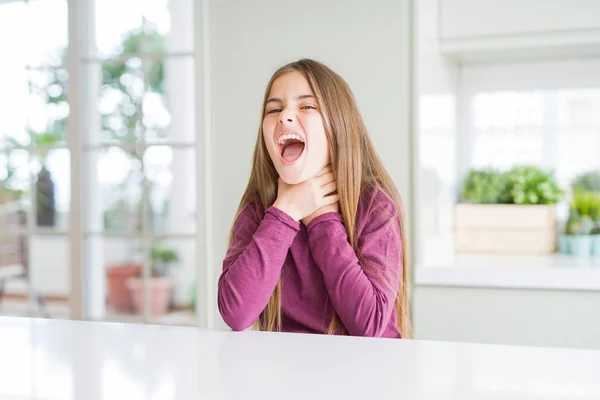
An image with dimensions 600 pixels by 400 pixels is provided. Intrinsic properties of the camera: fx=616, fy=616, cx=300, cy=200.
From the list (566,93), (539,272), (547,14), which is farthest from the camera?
(566,93)

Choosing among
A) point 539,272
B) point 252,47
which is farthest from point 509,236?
point 252,47

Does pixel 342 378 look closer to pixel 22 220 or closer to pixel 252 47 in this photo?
pixel 252 47

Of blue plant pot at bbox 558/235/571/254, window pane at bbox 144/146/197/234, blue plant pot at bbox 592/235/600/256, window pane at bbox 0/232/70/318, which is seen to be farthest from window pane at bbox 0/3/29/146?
blue plant pot at bbox 592/235/600/256

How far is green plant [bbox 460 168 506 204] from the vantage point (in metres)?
2.25

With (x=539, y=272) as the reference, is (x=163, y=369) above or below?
above

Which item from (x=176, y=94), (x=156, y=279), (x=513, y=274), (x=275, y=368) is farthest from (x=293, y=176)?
(x=176, y=94)

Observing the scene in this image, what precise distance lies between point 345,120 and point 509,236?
1.29 meters

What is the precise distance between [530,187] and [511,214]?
0.14 meters

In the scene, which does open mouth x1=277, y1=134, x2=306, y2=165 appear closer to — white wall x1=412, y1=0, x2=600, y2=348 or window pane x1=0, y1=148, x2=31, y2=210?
white wall x1=412, y1=0, x2=600, y2=348

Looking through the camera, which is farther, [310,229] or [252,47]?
[252,47]

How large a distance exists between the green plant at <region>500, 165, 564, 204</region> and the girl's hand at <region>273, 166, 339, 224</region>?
4.30ft

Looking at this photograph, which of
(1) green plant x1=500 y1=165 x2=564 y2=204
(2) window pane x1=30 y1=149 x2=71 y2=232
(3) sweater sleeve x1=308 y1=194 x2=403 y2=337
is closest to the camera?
(3) sweater sleeve x1=308 y1=194 x2=403 y2=337

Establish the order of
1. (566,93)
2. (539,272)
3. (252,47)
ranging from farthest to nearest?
(566,93)
(252,47)
(539,272)

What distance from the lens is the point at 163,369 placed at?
22.0 inches
